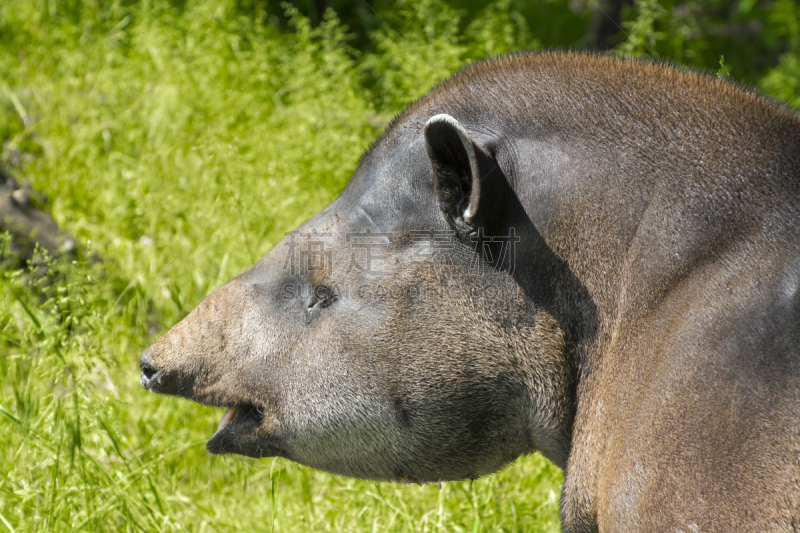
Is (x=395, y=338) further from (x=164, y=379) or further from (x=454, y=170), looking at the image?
(x=164, y=379)

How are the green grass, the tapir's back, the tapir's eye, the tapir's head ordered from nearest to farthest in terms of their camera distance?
the tapir's back, the tapir's head, the tapir's eye, the green grass

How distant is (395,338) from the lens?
8.21 ft

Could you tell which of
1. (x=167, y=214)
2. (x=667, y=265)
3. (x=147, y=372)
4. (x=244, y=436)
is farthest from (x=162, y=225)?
(x=667, y=265)

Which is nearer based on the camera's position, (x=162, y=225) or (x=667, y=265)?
(x=667, y=265)

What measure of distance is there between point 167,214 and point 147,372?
10.4 ft

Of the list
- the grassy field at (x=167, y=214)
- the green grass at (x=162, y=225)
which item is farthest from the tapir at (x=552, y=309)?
the grassy field at (x=167, y=214)

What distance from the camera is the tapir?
6.65 ft

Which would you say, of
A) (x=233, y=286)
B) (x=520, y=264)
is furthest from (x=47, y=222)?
(x=520, y=264)

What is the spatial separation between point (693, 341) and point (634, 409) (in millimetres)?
250

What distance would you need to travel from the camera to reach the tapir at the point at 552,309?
79.8 inches

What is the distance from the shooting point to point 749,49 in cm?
958

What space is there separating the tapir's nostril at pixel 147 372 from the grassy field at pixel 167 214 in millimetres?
660

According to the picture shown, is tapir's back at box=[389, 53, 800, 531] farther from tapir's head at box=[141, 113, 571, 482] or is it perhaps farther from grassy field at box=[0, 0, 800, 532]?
grassy field at box=[0, 0, 800, 532]

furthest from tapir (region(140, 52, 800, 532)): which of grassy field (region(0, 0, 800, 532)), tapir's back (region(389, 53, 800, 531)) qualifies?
grassy field (region(0, 0, 800, 532))
